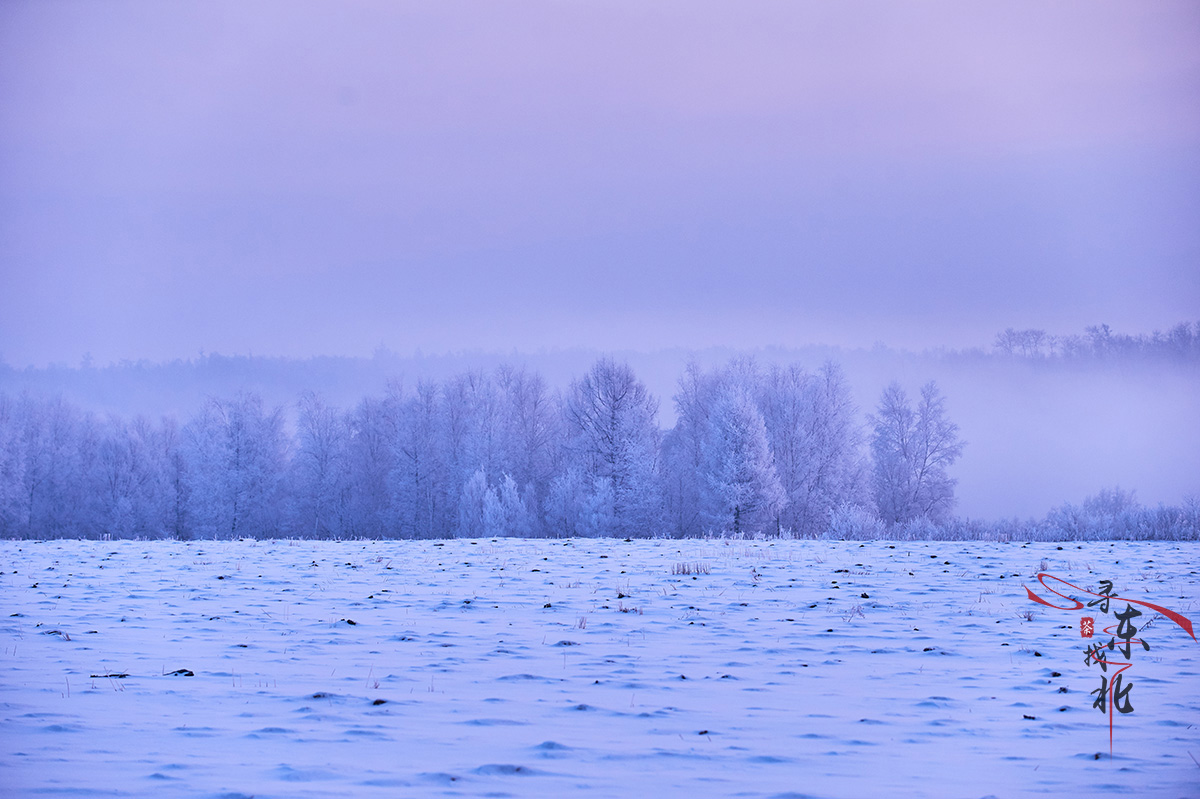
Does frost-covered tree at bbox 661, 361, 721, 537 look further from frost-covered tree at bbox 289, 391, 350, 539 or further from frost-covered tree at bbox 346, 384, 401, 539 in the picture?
frost-covered tree at bbox 289, 391, 350, 539

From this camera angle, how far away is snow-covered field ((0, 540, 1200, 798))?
5.92 meters

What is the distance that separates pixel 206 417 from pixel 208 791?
68.4 meters

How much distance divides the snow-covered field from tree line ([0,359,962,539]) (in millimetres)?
39648

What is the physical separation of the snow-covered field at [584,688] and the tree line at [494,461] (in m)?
39.6

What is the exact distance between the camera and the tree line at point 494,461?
56406 millimetres

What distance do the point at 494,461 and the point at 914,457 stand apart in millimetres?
31949

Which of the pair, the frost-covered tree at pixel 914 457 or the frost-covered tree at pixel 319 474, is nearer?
the frost-covered tree at pixel 914 457

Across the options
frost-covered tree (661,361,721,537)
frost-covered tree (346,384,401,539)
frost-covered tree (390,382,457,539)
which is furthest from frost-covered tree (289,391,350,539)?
frost-covered tree (661,361,721,537)

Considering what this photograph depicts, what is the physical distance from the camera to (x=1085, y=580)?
46.7ft

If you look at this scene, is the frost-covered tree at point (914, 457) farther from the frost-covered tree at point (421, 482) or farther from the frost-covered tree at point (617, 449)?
the frost-covered tree at point (421, 482)

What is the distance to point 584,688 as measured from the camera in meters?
8.07
